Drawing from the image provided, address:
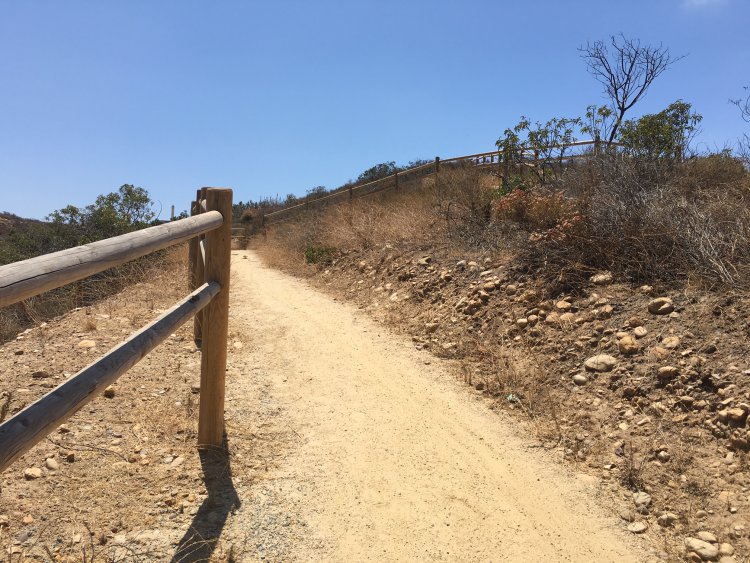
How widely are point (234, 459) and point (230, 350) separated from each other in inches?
96.6

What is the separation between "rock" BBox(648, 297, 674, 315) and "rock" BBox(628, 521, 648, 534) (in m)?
2.43

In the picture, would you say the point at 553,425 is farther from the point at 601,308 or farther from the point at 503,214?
the point at 503,214

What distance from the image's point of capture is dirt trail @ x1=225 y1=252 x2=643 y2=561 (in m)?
3.05

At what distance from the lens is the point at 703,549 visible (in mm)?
2984

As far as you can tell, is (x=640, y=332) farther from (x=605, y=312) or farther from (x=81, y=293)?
(x=81, y=293)

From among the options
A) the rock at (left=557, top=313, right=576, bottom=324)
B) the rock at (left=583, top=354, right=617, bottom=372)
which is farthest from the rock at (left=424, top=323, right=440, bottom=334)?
the rock at (left=583, top=354, right=617, bottom=372)

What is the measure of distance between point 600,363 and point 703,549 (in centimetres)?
210

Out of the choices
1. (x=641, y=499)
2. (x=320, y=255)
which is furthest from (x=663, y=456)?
(x=320, y=255)

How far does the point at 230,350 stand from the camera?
6078mm

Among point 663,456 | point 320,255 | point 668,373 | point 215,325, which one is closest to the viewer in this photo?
point 215,325

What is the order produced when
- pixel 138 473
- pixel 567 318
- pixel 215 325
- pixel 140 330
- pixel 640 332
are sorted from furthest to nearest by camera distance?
1. pixel 567 318
2. pixel 640 332
3. pixel 215 325
4. pixel 138 473
5. pixel 140 330

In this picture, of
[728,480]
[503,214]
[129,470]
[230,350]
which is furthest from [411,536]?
[503,214]

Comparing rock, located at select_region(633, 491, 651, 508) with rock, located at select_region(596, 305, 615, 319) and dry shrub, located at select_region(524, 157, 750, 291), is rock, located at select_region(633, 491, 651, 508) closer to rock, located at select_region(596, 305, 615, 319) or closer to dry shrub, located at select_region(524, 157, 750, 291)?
rock, located at select_region(596, 305, 615, 319)

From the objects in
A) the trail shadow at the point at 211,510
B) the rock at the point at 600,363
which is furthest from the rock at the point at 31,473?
the rock at the point at 600,363
